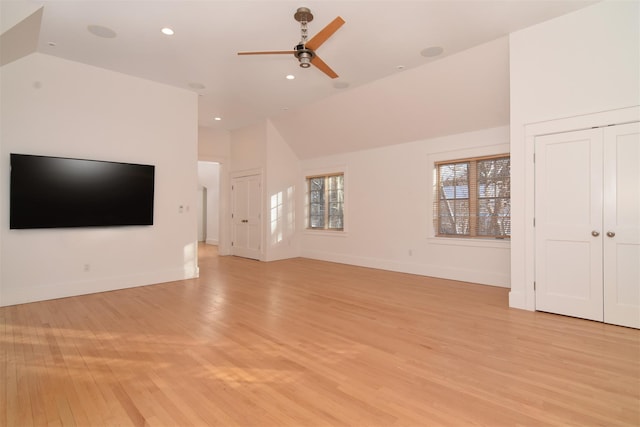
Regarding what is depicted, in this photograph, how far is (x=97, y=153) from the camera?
15.4 feet

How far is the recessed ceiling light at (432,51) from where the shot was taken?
421 cm

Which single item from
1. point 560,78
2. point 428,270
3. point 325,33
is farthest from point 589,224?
point 325,33

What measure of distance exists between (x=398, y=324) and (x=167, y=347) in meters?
2.31

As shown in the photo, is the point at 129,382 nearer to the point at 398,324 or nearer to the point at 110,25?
the point at 398,324

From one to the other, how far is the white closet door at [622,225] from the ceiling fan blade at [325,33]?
3.10 metres

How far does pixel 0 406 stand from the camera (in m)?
1.93

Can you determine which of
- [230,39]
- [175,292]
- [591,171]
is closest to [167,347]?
[175,292]

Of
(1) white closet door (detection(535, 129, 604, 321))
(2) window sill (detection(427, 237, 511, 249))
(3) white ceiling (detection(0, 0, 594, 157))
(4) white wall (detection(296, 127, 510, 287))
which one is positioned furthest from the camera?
(4) white wall (detection(296, 127, 510, 287))

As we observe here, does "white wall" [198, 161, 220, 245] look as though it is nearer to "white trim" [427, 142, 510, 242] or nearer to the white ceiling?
the white ceiling

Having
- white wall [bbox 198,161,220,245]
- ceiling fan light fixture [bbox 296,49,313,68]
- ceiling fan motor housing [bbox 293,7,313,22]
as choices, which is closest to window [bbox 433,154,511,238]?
ceiling fan light fixture [bbox 296,49,313,68]

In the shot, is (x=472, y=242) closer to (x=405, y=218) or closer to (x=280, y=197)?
(x=405, y=218)

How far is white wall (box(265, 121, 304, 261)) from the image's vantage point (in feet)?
25.2

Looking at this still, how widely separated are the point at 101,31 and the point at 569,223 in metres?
6.06

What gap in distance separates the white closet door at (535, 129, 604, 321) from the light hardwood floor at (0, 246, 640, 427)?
0.95 ft
